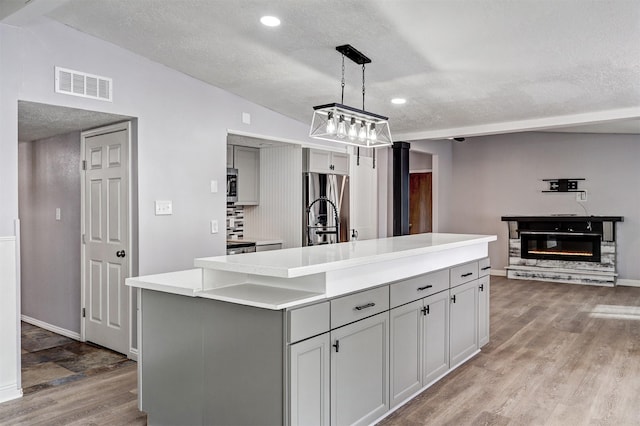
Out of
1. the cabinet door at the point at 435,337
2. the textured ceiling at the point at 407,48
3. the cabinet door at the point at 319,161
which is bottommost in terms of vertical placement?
the cabinet door at the point at 435,337

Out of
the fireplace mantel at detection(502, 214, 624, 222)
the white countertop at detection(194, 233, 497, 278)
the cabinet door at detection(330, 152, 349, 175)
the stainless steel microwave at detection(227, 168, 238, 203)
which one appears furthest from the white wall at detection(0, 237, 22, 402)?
the fireplace mantel at detection(502, 214, 624, 222)

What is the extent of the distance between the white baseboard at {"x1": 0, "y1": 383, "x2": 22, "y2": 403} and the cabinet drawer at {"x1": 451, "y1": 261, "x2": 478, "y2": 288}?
3.14 metres

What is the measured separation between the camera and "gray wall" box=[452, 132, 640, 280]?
310 inches

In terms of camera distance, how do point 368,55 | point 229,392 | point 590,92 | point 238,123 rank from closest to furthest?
point 229,392 < point 368,55 < point 590,92 < point 238,123

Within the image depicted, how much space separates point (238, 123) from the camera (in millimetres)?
4879

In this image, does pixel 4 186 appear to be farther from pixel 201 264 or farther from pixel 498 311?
pixel 498 311

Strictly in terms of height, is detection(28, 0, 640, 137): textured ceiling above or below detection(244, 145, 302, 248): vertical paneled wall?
above

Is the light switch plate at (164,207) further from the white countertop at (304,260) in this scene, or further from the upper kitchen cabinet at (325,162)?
the upper kitchen cabinet at (325,162)

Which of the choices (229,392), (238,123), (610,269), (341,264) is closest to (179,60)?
(238,123)

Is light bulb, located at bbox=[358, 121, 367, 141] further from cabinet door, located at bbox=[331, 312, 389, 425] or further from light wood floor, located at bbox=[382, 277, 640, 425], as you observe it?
light wood floor, located at bbox=[382, 277, 640, 425]

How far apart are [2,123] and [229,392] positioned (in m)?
2.41

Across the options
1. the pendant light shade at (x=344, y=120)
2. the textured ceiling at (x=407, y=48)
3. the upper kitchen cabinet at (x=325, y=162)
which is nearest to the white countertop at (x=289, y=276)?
the pendant light shade at (x=344, y=120)

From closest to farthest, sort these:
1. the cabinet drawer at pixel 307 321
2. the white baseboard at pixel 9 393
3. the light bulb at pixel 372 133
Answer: the cabinet drawer at pixel 307 321 < the white baseboard at pixel 9 393 < the light bulb at pixel 372 133

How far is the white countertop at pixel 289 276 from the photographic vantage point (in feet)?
7.57
